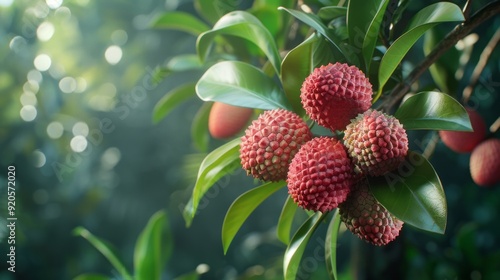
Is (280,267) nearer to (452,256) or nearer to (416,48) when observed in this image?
(452,256)

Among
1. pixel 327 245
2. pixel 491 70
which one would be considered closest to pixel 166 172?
pixel 491 70

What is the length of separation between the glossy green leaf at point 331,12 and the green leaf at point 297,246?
1.04ft

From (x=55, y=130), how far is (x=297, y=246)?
2176 millimetres

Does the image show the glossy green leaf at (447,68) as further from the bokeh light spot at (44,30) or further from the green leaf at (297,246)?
the bokeh light spot at (44,30)

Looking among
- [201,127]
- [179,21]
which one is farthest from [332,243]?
[179,21]

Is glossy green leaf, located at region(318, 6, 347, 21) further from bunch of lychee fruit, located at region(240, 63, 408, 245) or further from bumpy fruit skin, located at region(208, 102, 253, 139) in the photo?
bumpy fruit skin, located at region(208, 102, 253, 139)

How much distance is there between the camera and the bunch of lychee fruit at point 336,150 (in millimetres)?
678

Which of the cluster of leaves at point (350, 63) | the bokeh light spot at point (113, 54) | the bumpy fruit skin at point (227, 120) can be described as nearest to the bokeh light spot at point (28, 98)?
the bokeh light spot at point (113, 54)

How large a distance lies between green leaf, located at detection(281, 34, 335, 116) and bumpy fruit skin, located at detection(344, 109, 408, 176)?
14cm

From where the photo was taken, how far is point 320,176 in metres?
0.68

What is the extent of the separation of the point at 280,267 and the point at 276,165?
43.6 inches

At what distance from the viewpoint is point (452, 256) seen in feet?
5.64

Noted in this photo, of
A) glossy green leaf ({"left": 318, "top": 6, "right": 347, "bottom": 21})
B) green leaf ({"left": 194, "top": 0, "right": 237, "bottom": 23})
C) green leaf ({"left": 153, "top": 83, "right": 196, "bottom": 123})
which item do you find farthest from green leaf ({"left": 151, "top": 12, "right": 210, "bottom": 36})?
glossy green leaf ({"left": 318, "top": 6, "right": 347, "bottom": 21})

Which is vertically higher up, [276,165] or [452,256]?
[276,165]
